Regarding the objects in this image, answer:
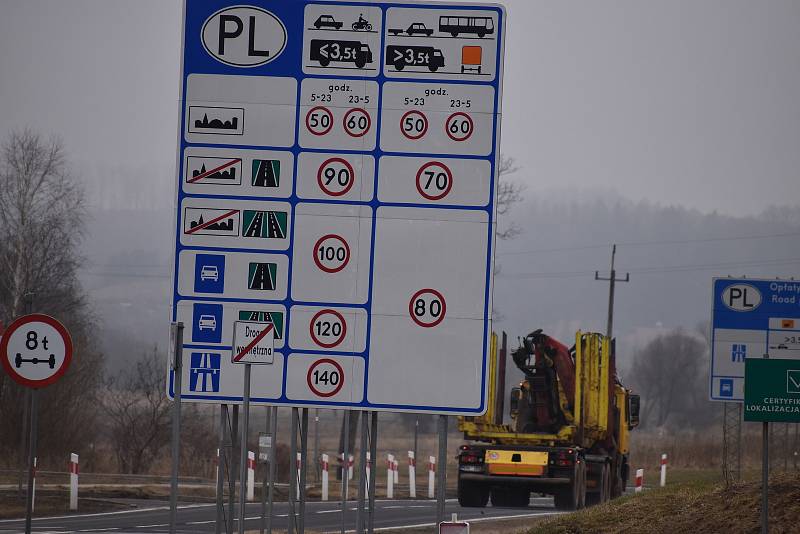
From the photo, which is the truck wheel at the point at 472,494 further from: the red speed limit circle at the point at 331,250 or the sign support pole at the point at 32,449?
the red speed limit circle at the point at 331,250

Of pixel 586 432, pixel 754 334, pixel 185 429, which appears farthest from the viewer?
pixel 185 429

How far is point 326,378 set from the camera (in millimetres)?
14789

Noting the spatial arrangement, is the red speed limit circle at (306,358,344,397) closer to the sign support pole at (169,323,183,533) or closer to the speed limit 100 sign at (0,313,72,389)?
the sign support pole at (169,323,183,533)

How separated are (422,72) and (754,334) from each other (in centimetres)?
1451

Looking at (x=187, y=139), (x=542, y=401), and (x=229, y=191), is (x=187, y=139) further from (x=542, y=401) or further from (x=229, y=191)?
(x=542, y=401)

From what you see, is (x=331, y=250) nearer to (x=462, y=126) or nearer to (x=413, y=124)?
(x=413, y=124)

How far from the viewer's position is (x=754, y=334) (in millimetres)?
27359

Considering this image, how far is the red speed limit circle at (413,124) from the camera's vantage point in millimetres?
14617

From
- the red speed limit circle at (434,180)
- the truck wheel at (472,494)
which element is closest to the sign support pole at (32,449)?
the red speed limit circle at (434,180)

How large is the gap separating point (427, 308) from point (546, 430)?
17826 mm

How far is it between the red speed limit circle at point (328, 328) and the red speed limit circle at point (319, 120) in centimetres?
177

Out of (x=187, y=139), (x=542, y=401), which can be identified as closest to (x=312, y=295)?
(x=187, y=139)

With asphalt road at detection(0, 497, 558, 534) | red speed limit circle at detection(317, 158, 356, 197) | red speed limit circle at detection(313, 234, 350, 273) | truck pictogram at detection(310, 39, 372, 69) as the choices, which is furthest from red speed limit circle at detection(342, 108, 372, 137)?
asphalt road at detection(0, 497, 558, 534)

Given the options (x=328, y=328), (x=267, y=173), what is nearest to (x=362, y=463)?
(x=328, y=328)
